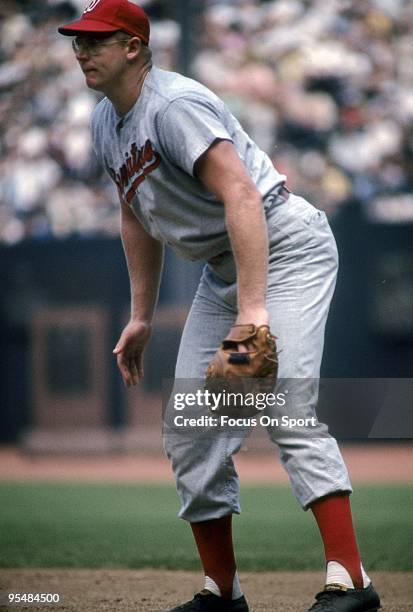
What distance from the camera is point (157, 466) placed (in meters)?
7.29

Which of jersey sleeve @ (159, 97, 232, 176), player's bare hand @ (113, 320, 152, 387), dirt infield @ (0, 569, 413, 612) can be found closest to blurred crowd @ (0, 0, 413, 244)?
dirt infield @ (0, 569, 413, 612)

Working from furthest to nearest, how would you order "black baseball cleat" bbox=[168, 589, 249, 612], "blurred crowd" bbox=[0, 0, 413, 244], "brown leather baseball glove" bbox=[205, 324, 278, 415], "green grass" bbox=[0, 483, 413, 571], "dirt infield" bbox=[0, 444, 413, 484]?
"blurred crowd" bbox=[0, 0, 413, 244] < "dirt infield" bbox=[0, 444, 413, 484] < "green grass" bbox=[0, 483, 413, 571] < "black baseball cleat" bbox=[168, 589, 249, 612] < "brown leather baseball glove" bbox=[205, 324, 278, 415]

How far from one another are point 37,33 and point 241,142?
21.0 ft

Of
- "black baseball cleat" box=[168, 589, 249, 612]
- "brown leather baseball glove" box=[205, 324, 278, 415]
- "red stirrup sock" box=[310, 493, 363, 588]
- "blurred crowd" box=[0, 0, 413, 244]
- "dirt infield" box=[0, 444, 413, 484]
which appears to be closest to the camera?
"brown leather baseball glove" box=[205, 324, 278, 415]

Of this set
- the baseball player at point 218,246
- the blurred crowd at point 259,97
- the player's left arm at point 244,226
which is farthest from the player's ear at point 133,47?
the blurred crowd at point 259,97

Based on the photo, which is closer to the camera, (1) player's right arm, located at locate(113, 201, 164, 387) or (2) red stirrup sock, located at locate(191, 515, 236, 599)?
(2) red stirrup sock, located at locate(191, 515, 236, 599)

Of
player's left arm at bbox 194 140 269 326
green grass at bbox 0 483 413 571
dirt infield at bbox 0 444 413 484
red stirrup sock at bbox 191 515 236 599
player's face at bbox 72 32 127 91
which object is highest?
player's face at bbox 72 32 127 91

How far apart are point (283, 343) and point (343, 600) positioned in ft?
1.80

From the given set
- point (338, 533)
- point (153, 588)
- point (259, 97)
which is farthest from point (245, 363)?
point (259, 97)

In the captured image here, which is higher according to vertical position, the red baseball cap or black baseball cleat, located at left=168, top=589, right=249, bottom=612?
the red baseball cap

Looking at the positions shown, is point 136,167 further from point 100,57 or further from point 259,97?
point 259,97

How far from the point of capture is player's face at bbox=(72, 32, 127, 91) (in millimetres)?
2432

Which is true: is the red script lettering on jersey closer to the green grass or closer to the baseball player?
the baseball player

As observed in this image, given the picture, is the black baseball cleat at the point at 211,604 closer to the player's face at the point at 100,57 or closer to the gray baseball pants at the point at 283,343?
the gray baseball pants at the point at 283,343
